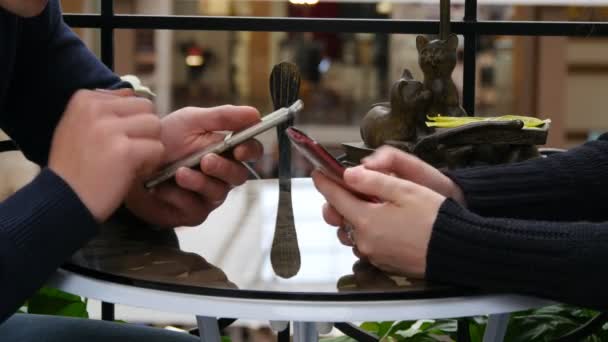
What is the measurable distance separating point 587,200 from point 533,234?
0.19m

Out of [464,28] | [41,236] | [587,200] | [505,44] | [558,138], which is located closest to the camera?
[41,236]

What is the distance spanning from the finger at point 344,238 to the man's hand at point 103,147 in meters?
0.21

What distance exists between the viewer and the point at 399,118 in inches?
44.8

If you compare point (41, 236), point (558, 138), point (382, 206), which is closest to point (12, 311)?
point (41, 236)

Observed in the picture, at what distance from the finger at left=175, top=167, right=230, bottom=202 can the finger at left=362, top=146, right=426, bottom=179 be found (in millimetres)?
195

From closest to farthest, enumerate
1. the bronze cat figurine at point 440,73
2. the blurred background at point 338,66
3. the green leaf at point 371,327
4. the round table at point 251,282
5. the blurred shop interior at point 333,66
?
1. the round table at point 251,282
2. the bronze cat figurine at point 440,73
3. the green leaf at point 371,327
4. the blurred background at point 338,66
5. the blurred shop interior at point 333,66

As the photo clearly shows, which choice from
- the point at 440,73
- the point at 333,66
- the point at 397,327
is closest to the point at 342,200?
the point at 440,73

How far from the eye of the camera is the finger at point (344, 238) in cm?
95

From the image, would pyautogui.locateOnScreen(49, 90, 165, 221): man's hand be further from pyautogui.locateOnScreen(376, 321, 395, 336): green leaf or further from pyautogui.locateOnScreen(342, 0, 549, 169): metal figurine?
pyautogui.locateOnScreen(376, 321, 395, 336): green leaf

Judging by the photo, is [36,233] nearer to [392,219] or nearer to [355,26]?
[392,219]

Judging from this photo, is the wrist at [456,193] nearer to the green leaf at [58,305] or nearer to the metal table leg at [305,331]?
the metal table leg at [305,331]

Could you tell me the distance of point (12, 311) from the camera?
0.78 metres

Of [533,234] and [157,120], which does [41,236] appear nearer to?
[157,120]

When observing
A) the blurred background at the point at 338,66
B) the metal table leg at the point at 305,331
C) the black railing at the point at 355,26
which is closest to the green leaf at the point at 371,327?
the black railing at the point at 355,26
